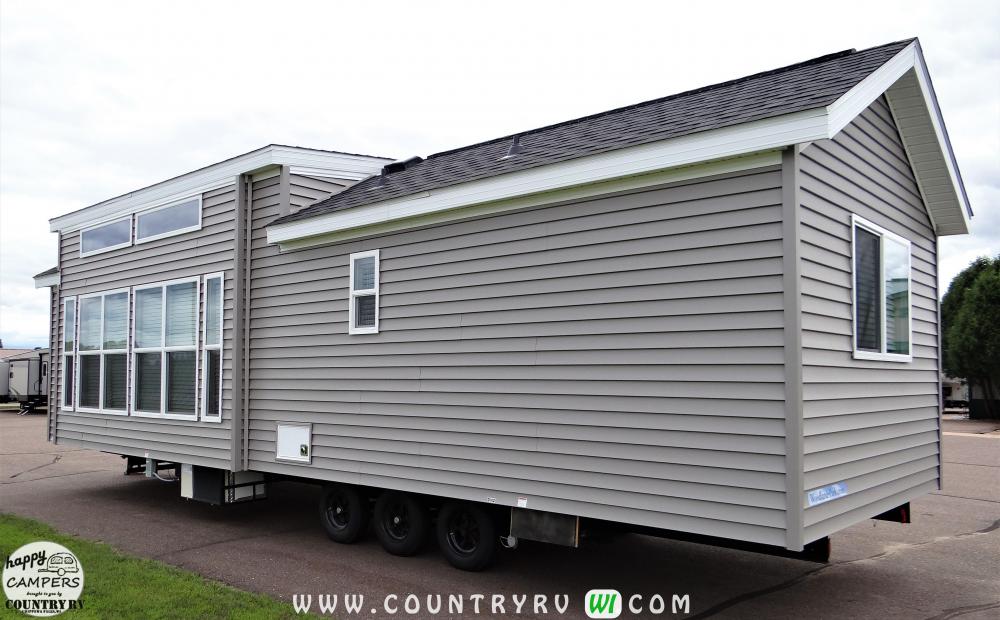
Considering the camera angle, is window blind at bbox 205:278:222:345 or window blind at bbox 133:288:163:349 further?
window blind at bbox 133:288:163:349

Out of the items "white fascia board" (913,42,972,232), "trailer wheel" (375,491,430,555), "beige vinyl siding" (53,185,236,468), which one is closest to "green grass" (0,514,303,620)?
"trailer wheel" (375,491,430,555)

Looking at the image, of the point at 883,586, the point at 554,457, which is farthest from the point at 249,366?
the point at 883,586

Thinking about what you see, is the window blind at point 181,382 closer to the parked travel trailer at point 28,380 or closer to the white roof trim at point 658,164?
the white roof trim at point 658,164

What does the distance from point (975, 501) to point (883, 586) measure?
5859 mm

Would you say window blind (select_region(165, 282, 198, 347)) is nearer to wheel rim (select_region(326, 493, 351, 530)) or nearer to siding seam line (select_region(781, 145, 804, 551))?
wheel rim (select_region(326, 493, 351, 530))

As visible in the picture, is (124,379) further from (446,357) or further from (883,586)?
(883,586)

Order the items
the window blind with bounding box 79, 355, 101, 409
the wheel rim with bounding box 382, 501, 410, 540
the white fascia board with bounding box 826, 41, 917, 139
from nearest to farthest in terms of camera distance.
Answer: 1. the white fascia board with bounding box 826, 41, 917, 139
2. the wheel rim with bounding box 382, 501, 410, 540
3. the window blind with bounding box 79, 355, 101, 409

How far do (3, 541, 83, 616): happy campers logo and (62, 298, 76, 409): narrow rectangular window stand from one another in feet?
16.4

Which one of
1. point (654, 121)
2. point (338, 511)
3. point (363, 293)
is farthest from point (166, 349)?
point (654, 121)

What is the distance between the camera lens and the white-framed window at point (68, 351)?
476 inches

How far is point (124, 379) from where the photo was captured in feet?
36.1

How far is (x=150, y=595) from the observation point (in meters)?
6.31

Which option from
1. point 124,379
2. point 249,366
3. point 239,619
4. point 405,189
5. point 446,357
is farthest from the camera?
point 124,379

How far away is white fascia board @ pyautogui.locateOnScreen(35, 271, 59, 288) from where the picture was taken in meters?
12.8
